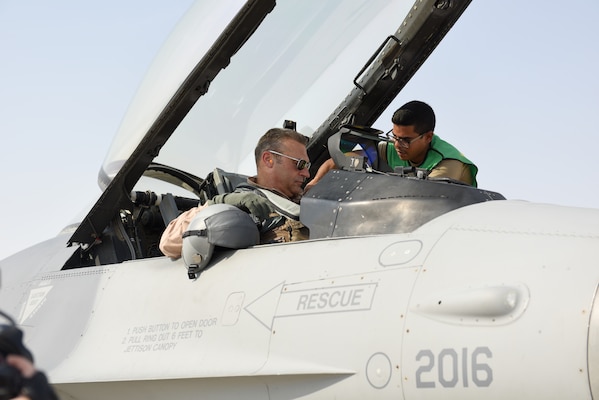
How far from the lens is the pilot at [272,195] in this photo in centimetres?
421

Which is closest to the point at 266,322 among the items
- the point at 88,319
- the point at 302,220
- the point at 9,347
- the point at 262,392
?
the point at 262,392

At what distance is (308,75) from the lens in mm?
5617

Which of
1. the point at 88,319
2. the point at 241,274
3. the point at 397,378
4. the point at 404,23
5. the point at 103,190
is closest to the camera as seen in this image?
the point at 397,378

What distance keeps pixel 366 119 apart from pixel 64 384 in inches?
115

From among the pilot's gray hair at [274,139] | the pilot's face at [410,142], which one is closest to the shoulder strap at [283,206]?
the pilot's gray hair at [274,139]

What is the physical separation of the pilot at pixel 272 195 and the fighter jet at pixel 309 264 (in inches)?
7.6

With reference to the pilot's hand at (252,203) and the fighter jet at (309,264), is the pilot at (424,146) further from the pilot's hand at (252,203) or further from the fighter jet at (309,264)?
the pilot's hand at (252,203)

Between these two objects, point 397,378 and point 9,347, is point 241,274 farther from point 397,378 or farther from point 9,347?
point 9,347

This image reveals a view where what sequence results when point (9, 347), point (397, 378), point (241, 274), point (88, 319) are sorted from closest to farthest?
point (9, 347) → point (397, 378) → point (241, 274) → point (88, 319)

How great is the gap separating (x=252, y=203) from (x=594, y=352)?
2.22 metres

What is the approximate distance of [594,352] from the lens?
2549 millimetres

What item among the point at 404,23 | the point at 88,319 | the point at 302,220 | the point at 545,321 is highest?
the point at 404,23

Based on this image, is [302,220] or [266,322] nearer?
[266,322]

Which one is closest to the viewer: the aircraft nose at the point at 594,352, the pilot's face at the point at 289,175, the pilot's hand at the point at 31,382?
the pilot's hand at the point at 31,382
